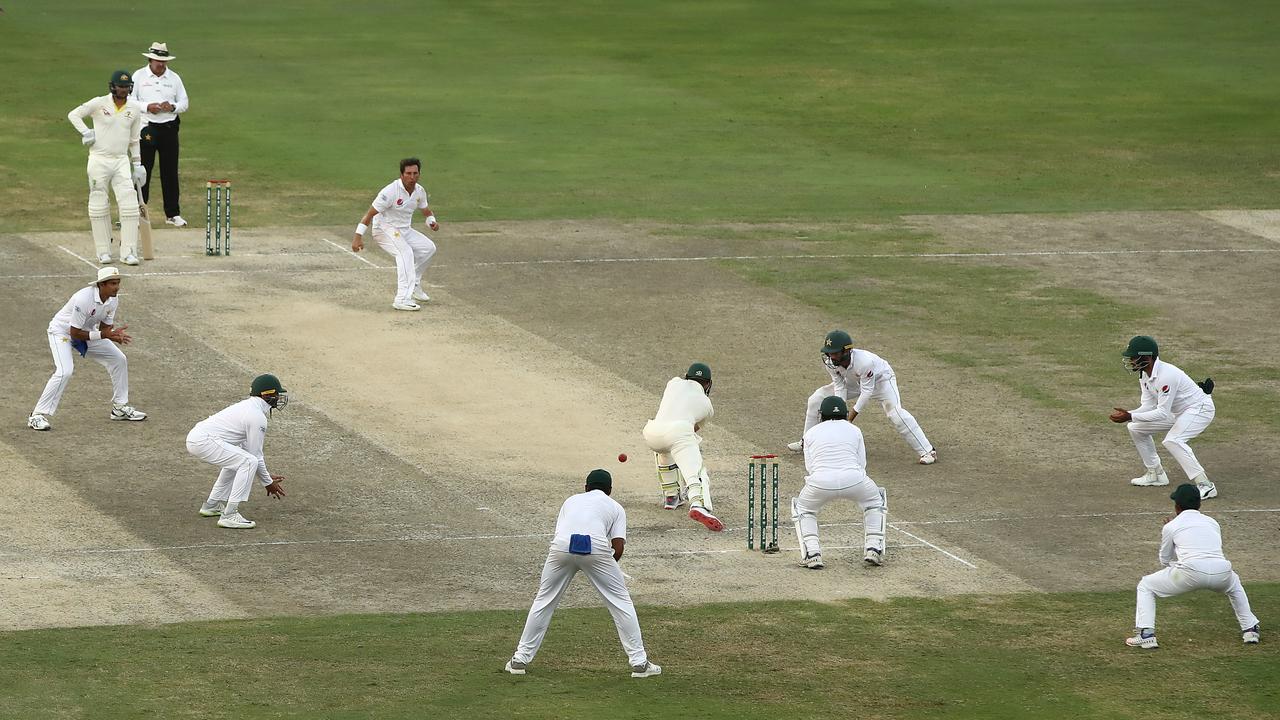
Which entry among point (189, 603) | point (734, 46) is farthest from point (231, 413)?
point (734, 46)

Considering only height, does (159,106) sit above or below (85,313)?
above

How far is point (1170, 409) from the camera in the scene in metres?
20.5

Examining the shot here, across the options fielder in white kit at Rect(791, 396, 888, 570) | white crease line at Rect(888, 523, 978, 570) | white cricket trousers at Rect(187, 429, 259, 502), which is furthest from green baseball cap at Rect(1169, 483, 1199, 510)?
white cricket trousers at Rect(187, 429, 259, 502)

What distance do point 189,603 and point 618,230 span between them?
54.7ft

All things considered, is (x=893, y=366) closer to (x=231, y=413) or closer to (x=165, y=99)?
(x=231, y=413)

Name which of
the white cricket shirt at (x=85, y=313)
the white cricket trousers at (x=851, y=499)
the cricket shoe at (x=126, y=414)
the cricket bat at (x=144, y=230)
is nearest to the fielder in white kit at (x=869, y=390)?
the white cricket trousers at (x=851, y=499)

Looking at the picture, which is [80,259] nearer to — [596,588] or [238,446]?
[238,446]

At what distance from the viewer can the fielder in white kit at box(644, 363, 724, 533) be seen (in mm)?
19469

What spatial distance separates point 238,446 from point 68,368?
368 cm

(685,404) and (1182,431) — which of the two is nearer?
(685,404)

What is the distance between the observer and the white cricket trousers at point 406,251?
89.4 feet

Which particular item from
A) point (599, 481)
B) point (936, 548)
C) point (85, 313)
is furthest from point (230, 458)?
point (936, 548)

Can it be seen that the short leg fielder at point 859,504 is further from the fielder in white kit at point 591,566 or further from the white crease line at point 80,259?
the white crease line at point 80,259

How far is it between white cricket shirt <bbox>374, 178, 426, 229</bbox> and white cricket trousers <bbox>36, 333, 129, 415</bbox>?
568 centimetres
